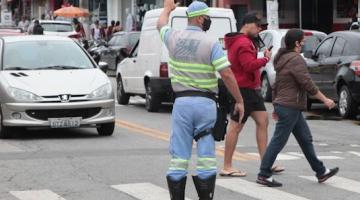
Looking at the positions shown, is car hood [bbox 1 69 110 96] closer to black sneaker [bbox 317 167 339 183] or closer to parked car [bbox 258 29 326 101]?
black sneaker [bbox 317 167 339 183]

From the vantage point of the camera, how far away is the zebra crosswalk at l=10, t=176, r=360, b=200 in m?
7.93

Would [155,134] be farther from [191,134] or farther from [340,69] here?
[191,134]

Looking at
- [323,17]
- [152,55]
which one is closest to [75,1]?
[323,17]

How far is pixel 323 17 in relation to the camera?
3098cm

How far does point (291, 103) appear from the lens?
856 centimetres

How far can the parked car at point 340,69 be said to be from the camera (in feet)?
48.8

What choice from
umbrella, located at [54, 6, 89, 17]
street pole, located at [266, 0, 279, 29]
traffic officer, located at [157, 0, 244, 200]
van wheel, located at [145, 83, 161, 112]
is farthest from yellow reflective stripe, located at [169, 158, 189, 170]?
umbrella, located at [54, 6, 89, 17]

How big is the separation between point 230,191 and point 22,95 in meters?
4.54

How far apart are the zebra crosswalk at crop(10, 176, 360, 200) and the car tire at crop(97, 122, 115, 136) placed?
3968 millimetres

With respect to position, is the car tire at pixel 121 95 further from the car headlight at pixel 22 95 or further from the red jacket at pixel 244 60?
the red jacket at pixel 244 60

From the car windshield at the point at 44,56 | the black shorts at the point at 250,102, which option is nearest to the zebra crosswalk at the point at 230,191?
the black shorts at the point at 250,102

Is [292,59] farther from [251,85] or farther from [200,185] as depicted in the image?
[200,185]

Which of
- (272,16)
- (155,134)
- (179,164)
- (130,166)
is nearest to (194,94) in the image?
(179,164)

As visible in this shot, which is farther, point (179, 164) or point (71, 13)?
point (71, 13)
